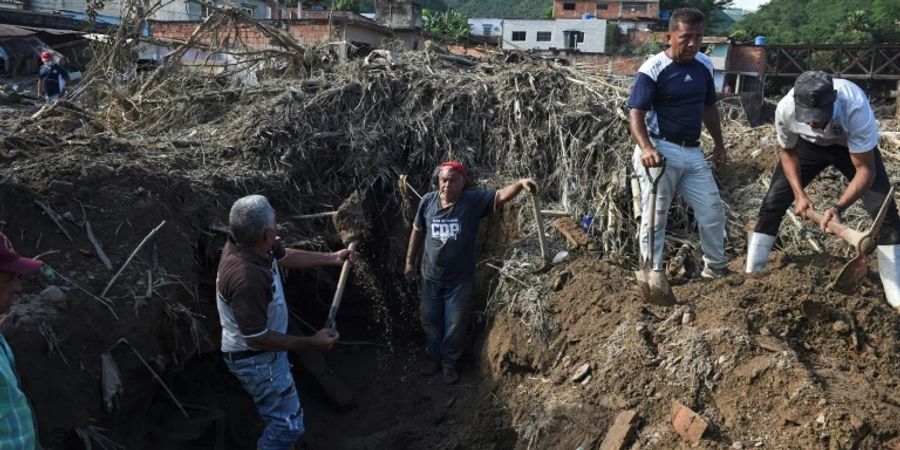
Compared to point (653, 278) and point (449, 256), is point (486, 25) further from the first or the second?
point (653, 278)

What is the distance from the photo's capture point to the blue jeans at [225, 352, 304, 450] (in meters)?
3.80

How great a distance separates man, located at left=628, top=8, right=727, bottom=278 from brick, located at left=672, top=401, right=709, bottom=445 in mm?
1151

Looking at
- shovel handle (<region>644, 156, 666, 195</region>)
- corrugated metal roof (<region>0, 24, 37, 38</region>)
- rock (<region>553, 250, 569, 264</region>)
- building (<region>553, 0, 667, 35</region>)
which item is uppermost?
building (<region>553, 0, 667, 35</region>)

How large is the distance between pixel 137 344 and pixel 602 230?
3780 mm

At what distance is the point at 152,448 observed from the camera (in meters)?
4.19

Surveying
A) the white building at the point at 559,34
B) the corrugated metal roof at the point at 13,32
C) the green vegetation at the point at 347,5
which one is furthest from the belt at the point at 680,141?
the green vegetation at the point at 347,5

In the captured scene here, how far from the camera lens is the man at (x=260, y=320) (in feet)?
11.4

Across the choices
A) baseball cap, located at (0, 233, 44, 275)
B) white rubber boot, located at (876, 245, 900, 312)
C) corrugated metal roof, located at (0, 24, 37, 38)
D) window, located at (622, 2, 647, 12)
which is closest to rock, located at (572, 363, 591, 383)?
white rubber boot, located at (876, 245, 900, 312)

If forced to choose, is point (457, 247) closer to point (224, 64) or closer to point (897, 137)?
point (224, 64)

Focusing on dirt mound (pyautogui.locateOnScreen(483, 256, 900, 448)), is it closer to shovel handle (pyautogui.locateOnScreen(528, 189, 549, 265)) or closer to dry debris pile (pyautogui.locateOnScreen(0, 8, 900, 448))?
dry debris pile (pyautogui.locateOnScreen(0, 8, 900, 448))

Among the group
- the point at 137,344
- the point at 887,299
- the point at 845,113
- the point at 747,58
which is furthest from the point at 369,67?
the point at 747,58

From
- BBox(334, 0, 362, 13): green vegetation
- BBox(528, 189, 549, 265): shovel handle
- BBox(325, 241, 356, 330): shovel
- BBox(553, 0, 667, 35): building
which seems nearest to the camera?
BBox(325, 241, 356, 330): shovel

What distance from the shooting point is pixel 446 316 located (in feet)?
17.7

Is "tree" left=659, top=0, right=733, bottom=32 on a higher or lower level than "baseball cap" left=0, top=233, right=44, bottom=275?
higher
